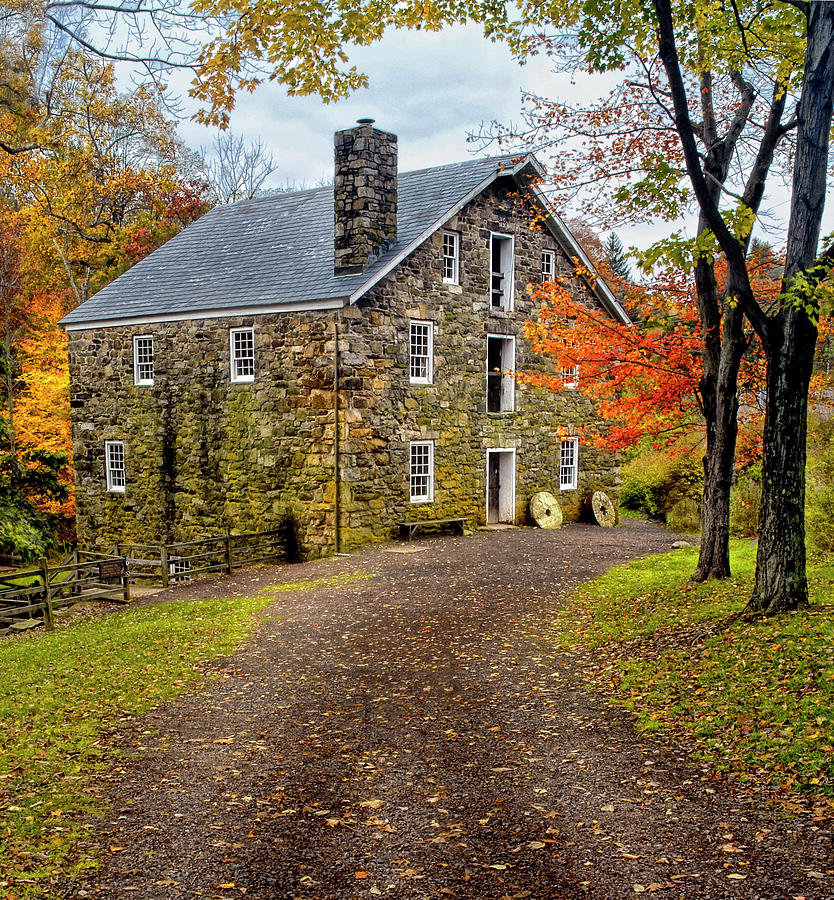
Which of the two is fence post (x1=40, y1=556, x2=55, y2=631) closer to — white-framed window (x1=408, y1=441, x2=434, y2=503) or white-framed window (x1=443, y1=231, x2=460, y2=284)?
white-framed window (x1=408, y1=441, x2=434, y2=503)

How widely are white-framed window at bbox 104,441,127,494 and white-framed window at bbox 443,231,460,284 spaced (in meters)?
11.3

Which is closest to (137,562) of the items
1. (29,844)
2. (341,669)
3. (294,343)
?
(294,343)

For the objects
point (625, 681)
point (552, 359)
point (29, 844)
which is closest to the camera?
point (29, 844)

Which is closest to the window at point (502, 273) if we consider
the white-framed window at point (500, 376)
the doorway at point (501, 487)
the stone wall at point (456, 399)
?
the stone wall at point (456, 399)

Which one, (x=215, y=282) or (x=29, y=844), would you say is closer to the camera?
(x=29, y=844)

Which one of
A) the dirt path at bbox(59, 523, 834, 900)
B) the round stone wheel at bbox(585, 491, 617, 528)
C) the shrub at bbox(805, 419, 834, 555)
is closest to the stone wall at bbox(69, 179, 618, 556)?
the round stone wheel at bbox(585, 491, 617, 528)

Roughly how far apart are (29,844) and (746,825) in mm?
5182

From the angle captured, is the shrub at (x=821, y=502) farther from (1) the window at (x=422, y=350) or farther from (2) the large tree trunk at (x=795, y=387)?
(1) the window at (x=422, y=350)

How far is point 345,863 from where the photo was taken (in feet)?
18.9

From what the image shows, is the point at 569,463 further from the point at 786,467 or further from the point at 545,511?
the point at 786,467

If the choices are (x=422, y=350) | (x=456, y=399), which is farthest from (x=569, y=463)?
(x=422, y=350)

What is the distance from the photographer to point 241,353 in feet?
72.0

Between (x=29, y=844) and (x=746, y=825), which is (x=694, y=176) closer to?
(x=746, y=825)

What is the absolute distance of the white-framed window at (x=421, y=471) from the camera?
850 inches
